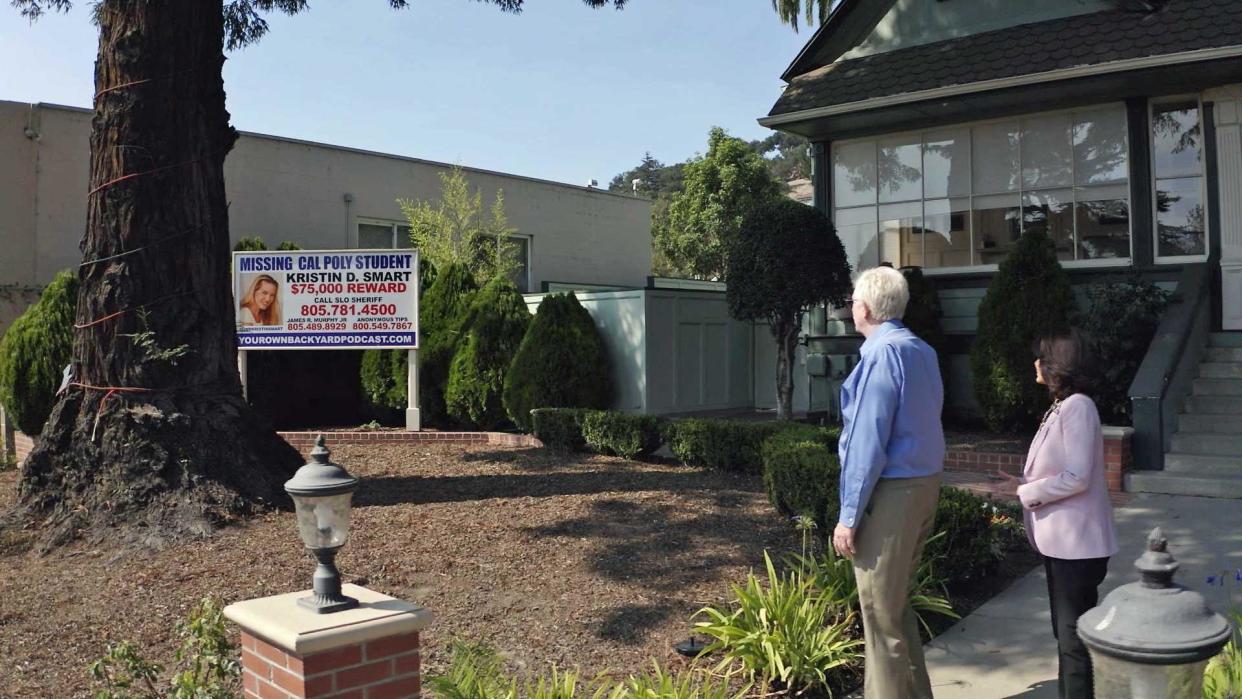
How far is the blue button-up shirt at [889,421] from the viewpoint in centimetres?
376

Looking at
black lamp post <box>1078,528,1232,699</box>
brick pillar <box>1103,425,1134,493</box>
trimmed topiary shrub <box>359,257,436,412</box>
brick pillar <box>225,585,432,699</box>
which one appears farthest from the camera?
trimmed topiary shrub <box>359,257,436,412</box>

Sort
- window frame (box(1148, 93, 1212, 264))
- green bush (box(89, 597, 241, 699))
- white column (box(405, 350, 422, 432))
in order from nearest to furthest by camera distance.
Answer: green bush (box(89, 597, 241, 699)) < window frame (box(1148, 93, 1212, 264)) < white column (box(405, 350, 422, 432))

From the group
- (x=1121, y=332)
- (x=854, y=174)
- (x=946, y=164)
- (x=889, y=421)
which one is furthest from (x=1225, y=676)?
(x=854, y=174)

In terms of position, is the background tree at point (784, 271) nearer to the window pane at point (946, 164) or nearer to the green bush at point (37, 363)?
the window pane at point (946, 164)

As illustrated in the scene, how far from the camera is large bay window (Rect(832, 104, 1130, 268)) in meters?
12.0

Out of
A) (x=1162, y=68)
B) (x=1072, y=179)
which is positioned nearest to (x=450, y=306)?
(x=1072, y=179)

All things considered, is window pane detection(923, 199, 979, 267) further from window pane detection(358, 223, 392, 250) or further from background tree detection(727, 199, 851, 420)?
window pane detection(358, 223, 392, 250)

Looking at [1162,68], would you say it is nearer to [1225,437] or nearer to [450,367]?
[1225,437]

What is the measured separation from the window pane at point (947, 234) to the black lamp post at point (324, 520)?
10.6 meters

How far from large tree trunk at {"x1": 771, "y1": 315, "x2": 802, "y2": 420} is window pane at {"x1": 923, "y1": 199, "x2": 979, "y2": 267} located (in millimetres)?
2536

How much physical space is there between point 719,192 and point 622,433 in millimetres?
22775

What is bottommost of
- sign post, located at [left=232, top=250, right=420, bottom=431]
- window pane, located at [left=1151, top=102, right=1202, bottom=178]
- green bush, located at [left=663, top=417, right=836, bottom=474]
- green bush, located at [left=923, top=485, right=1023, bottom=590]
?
green bush, located at [left=923, top=485, right=1023, bottom=590]

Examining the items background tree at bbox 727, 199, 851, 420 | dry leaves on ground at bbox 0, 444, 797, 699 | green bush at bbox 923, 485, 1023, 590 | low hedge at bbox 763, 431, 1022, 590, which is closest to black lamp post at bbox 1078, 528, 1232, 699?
dry leaves on ground at bbox 0, 444, 797, 699

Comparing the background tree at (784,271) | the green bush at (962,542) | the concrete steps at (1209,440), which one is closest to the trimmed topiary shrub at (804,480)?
the green bush at (962,542)
